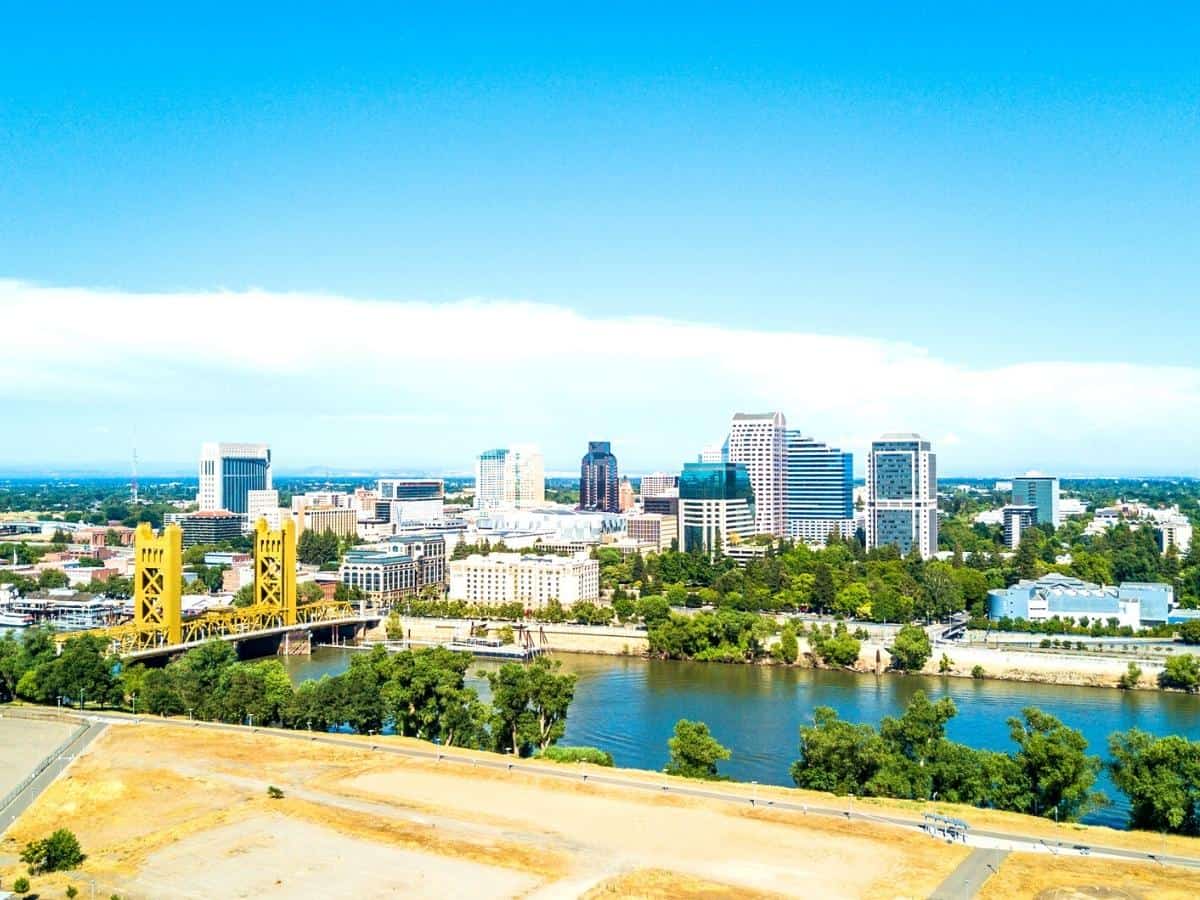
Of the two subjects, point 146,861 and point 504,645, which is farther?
point 504,645

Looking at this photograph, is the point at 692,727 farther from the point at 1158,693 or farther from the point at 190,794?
the point at 1158,693

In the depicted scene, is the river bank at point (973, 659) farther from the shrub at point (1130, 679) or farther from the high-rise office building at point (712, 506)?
the high-rise office building at point (712, 506)

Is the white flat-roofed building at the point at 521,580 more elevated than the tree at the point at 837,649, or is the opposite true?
the white flat-roofed building at the point at 521,580

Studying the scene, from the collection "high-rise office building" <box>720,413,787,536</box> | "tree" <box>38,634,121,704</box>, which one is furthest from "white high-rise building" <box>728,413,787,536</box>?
"tree" <box>38,634,121,704</box>

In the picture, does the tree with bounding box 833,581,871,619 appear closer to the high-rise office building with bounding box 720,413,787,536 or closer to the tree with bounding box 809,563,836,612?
the tree with bounding box 809,563,836,612

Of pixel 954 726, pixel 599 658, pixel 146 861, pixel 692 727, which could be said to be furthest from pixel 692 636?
pixel 146 861

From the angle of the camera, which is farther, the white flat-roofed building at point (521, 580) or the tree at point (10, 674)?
the white flat-roofed building at point (521, 580)

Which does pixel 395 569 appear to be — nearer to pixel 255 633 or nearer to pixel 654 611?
pixel 255 633

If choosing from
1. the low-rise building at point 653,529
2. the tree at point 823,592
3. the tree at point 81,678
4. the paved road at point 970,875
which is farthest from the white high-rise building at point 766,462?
the paved road at point 970,875
